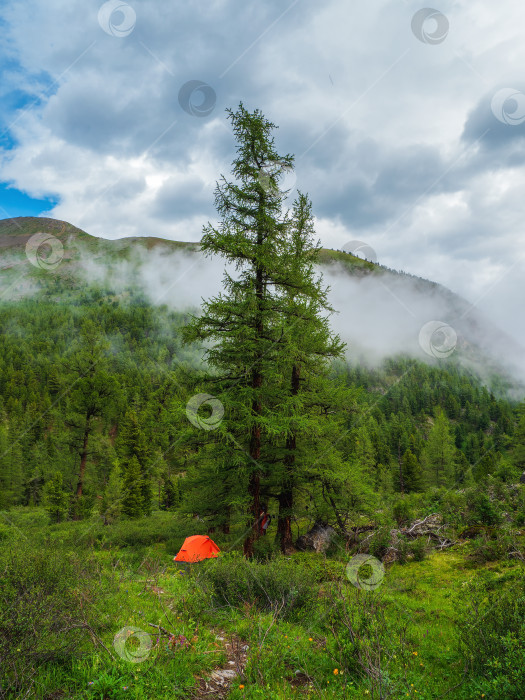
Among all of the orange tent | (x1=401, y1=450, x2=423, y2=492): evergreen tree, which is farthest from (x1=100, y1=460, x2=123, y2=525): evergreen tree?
(x1=401, y1=450, x2=423, y2=492): evergreen tree

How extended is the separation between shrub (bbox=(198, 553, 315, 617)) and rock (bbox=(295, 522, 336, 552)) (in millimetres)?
8237

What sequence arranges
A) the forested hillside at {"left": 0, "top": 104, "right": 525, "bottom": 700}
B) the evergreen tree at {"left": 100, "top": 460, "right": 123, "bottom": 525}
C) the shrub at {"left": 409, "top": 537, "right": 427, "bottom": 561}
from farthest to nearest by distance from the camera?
1. the evergreen tree at {"left": 100, "top": 460, "right": 123, "bottom": 525}
2. the shrub at {"left": 409, "top": 537, "right": 427, "bottom": 561}
3. the forested hillside at {"left": 0, "top": 104, "right": 525, "bottom": 700}

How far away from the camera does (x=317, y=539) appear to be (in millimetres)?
15516

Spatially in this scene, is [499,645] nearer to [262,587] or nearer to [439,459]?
[262,587]

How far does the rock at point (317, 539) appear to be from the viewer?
49.9 ft

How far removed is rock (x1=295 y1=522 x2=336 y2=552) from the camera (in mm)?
15202

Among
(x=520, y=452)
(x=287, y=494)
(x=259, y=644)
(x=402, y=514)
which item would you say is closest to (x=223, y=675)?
(x=259, y=644)

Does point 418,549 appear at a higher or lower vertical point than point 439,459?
higher

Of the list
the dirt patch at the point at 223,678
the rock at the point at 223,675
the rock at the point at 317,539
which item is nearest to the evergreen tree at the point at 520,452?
the rock at the point at 317,539

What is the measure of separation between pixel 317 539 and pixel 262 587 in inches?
384

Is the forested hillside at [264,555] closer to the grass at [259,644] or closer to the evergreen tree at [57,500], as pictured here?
the grass at [259,644]

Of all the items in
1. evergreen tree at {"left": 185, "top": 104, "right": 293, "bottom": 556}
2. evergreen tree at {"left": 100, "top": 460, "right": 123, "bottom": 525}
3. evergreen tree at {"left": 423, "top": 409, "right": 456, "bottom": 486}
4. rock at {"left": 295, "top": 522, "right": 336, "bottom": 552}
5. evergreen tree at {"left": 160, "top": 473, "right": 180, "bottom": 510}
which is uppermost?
evergreen tree at {"left": 185, "top": 104, "right": 293, "bottom": 556}

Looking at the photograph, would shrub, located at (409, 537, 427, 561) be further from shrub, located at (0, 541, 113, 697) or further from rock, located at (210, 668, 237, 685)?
shrub, located at (0, 541, 113, 697)

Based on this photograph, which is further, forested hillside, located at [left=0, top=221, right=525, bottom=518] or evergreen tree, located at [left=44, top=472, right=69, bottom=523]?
evergreen tree, located at [left=44, top=472, right=69, bottom=523]
